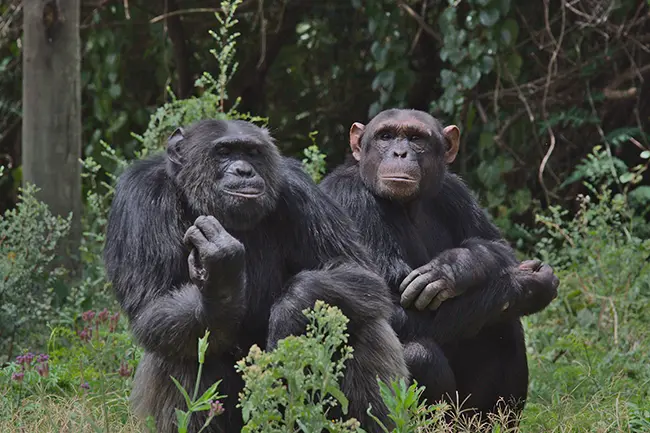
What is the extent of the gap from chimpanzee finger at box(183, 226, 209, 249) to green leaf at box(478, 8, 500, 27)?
13.2 ft

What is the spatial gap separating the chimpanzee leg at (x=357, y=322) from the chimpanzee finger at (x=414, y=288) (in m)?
0.42

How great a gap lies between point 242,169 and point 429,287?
42.5 inches

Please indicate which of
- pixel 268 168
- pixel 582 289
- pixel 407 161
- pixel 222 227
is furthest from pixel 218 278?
pixel 582 289

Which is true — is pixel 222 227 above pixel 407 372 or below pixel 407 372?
above

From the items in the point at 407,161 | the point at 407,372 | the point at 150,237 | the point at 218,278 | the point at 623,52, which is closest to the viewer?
the point at 218,278

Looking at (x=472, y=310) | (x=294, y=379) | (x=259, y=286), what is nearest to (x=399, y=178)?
(x=472, y=310)

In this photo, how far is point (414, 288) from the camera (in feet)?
16.8

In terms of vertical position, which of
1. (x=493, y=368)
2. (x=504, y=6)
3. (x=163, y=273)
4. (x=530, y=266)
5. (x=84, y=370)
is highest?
(x=504, y=6)

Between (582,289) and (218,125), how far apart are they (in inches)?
122

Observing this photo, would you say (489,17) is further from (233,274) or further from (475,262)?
(233,274)

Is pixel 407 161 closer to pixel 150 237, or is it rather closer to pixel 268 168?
pixel 268 168

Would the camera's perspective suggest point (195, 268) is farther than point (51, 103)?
No

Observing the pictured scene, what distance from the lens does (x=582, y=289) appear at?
6996 millimetres

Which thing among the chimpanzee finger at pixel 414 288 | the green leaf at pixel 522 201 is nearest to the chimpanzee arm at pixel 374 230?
the chimpanzee finger at pixel 414 288
